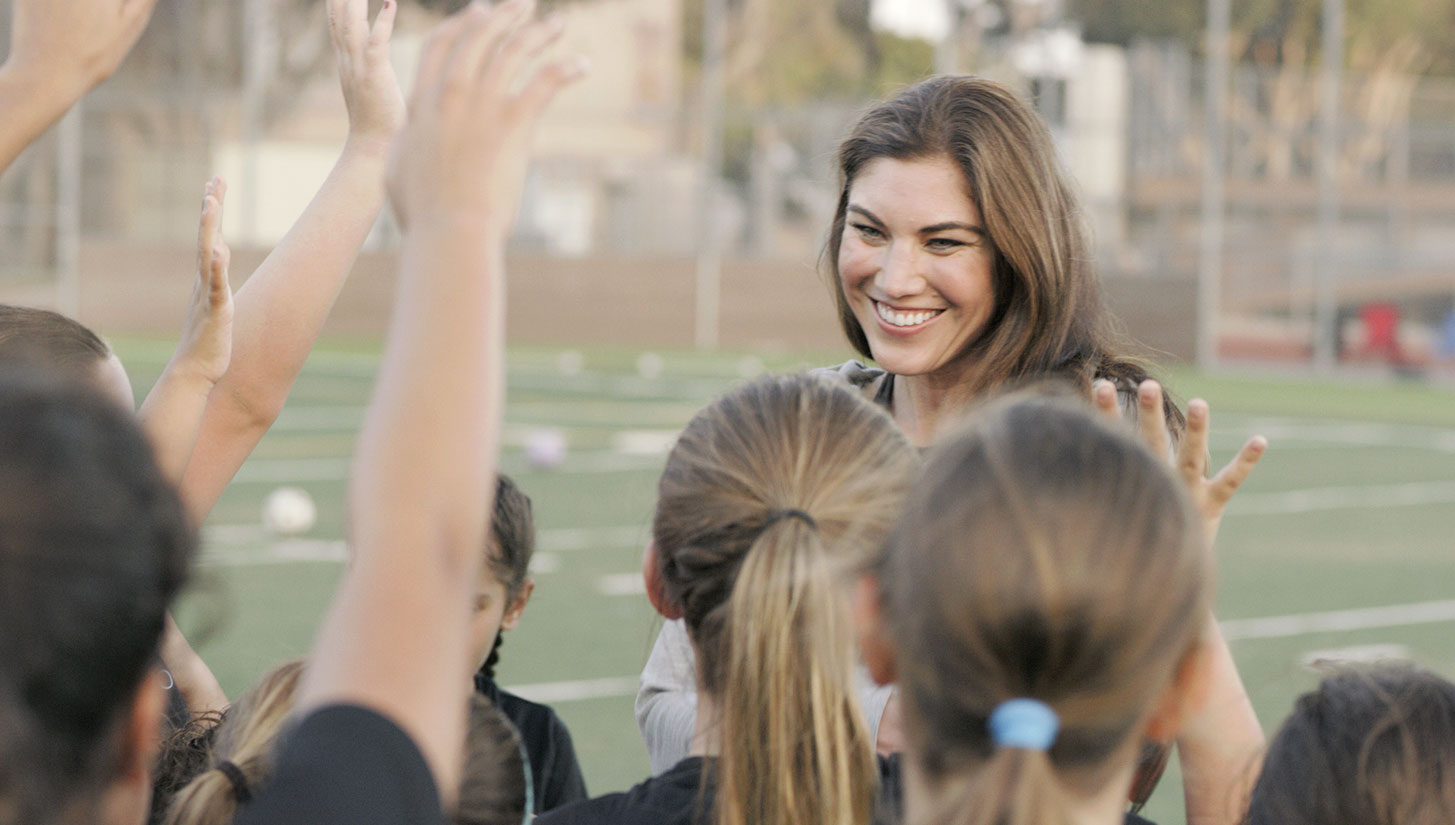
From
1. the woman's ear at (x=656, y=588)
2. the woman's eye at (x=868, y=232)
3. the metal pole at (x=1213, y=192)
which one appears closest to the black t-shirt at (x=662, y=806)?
the woman's ear at (x=656, y=588)

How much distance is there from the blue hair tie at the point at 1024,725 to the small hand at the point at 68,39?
4.50 feet

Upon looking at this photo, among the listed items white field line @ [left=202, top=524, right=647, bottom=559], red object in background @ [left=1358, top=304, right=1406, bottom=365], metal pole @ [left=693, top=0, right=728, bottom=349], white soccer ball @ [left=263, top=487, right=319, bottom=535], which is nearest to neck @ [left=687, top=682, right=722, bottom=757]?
white field line @ [left=202, top=524, right=647, bottom=559]

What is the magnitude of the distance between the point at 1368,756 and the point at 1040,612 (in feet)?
1.92

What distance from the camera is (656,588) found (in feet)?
7.79

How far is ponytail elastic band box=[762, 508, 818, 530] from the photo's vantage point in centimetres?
217

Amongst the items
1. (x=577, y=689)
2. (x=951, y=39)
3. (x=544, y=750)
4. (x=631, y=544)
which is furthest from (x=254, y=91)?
(x=544, y=750)

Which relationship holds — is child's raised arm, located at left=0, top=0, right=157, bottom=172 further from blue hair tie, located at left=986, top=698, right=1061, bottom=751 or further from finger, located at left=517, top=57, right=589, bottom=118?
A: blue hair tie, located at left=986, top=698, right=1061, bottom=751

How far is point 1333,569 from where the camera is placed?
31.8 feet

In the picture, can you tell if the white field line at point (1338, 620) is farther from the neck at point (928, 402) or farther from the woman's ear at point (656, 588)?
the woman's ear at point (656, 588)

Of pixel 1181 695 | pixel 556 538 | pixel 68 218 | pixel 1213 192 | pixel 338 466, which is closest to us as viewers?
pixel 1181 695

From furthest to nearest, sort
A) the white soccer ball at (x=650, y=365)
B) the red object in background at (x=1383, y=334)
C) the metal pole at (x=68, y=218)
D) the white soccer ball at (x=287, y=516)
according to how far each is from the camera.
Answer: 1. the metal pole at (x=68, y=218)
2. the red object in background at (x=1383, y=334)
3. the white soccer ball at (x=650, y=365)
4. the white soccer ball at (x=287, y=516)

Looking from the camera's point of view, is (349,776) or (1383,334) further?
(1383,334)

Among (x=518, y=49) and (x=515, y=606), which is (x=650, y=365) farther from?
(x=518, y=49)

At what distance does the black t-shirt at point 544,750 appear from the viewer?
3.13m
